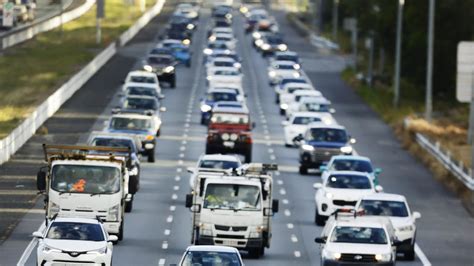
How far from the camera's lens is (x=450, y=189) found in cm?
5812

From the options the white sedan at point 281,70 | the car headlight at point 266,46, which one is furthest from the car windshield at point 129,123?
the car headlight at point 266,46

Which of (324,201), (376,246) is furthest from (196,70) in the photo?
(376,246)

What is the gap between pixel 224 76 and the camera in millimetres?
90625

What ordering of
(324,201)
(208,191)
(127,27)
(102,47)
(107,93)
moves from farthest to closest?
(127,27) < (102,47) < (107,93) < (324,201) < (208,191)

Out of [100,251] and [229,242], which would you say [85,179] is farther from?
[100,251]

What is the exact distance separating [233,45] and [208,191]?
3245 inches

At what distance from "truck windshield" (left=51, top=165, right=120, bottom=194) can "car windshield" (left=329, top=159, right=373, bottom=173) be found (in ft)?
43.3

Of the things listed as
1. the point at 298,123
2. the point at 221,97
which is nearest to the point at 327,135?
the point at 298,123

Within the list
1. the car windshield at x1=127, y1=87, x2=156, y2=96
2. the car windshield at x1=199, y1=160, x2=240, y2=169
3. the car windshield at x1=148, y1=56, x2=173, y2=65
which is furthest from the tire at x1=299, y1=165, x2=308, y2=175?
the car windshield at x1=148, y1=56, x2=173, y2=65

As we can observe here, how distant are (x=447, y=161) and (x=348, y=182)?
12.4 meters

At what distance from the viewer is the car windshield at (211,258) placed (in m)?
32.8

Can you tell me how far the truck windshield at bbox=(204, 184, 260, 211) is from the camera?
41.2 m

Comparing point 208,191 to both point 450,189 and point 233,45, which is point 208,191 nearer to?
point 450,189

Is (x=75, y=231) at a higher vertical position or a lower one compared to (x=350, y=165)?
higher
